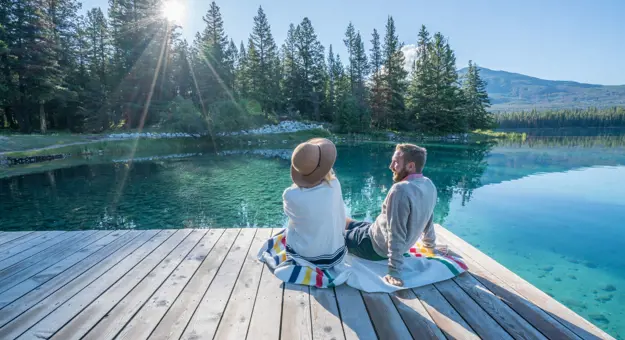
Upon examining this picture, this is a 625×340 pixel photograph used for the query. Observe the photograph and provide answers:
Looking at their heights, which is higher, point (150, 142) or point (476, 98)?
point (476, 98)

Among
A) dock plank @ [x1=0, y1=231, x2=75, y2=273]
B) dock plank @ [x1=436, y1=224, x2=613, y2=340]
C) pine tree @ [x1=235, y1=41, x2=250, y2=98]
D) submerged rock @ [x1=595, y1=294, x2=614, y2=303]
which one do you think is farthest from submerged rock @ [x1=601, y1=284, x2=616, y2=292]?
pine tree @ [x1=235, y1=41, x2=250, y2=98]

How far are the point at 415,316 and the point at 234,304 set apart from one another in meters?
1.24

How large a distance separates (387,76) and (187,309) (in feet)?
115

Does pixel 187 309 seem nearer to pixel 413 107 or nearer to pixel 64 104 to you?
pixel 64 104

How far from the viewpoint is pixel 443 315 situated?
6.46 feet

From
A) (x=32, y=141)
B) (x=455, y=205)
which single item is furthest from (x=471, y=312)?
(x=32, y=141)

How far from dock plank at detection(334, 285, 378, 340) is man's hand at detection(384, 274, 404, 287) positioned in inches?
9.9

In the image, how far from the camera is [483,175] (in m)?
12.0

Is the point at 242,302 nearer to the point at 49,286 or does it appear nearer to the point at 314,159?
the point at 314,159

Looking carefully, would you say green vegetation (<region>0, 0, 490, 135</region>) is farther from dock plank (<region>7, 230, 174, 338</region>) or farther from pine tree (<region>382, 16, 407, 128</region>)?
dock plank (<region>7, 230, 174, 338</region>)

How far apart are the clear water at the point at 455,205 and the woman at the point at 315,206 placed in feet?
11.5

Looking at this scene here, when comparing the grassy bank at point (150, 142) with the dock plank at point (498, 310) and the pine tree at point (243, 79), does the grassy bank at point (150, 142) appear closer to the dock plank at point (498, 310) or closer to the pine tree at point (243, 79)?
the pine tree at point (243, 79)

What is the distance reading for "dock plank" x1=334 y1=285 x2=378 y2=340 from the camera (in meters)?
1.80

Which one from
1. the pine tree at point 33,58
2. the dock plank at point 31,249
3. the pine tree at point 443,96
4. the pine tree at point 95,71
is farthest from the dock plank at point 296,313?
the pine tree at point 443,96
